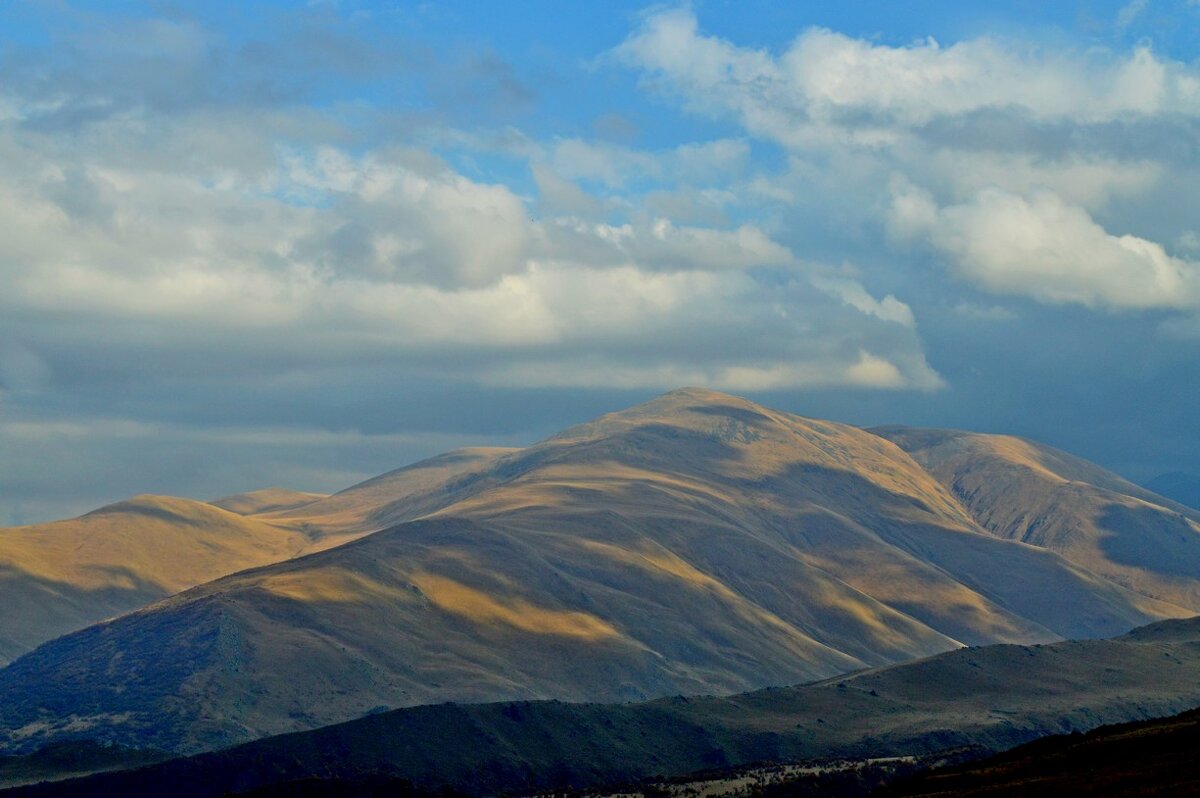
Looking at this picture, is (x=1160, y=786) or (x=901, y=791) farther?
(x=901, y=791)

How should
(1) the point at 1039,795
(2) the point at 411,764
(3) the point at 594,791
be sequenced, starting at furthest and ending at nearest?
(2) the point at 411,764 < (3) the point at 594,791 < (1) the point at 1039,795

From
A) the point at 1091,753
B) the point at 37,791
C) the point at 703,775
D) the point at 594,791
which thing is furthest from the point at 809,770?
the point at 37,791

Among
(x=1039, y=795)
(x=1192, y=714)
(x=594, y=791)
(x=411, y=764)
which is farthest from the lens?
(x=411, y=764)

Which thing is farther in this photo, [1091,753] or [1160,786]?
[1091,753]

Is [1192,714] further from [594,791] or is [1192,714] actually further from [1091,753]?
[594,791]

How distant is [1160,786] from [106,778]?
131 m

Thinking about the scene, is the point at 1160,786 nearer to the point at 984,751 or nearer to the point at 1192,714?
the point at 1192,714

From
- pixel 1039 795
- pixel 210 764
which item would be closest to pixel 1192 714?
pixel 1039 795

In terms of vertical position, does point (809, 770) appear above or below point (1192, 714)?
below

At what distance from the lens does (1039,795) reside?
92000 millimetres

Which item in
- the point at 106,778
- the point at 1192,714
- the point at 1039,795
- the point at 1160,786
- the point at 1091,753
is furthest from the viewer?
the point at 106,778

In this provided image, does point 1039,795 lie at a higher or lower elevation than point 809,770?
higher

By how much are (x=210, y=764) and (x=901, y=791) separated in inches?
3954

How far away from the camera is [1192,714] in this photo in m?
125
